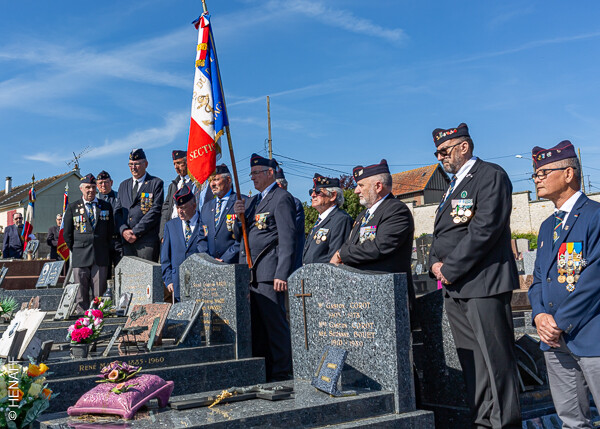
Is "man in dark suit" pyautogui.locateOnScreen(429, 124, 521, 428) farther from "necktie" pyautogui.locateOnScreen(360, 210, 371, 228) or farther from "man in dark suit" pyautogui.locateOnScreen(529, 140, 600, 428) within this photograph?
"necktie" pyautogui.locateOnScreen(360, 210, 371, 228)

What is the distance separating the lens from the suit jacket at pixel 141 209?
31.3 ft

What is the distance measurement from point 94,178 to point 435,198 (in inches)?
1775

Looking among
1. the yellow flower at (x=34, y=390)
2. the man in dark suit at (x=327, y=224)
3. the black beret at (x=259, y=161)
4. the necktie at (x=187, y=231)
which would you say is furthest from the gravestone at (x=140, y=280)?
the yellow flower at (x=34, y=390)

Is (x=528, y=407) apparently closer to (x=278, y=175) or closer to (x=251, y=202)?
(x=251, y=202)

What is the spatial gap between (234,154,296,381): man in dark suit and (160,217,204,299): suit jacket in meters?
1.28

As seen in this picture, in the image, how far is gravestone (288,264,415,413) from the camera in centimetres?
425

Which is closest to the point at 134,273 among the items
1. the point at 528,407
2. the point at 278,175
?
the point at 278,175

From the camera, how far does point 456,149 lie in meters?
4.64

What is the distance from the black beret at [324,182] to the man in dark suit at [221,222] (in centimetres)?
107

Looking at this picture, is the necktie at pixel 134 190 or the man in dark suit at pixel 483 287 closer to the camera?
the man in dark suit at pixel 483 287

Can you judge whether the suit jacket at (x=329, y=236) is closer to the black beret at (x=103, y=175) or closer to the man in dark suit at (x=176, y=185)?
the man in dark suit at (x=176, y=185)

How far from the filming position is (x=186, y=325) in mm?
6109

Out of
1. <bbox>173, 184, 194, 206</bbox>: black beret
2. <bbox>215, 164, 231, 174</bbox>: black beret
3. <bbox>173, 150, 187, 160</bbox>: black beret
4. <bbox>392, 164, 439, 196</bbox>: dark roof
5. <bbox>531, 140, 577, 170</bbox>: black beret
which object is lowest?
<bbox>531, 140, 577, 170</bbox>: black beret

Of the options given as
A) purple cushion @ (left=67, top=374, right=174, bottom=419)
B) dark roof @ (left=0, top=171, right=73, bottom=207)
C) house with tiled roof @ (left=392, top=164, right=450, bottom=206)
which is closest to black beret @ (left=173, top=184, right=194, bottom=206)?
purple cushion @ (left=67, top=374, right=174, bottom=419)
